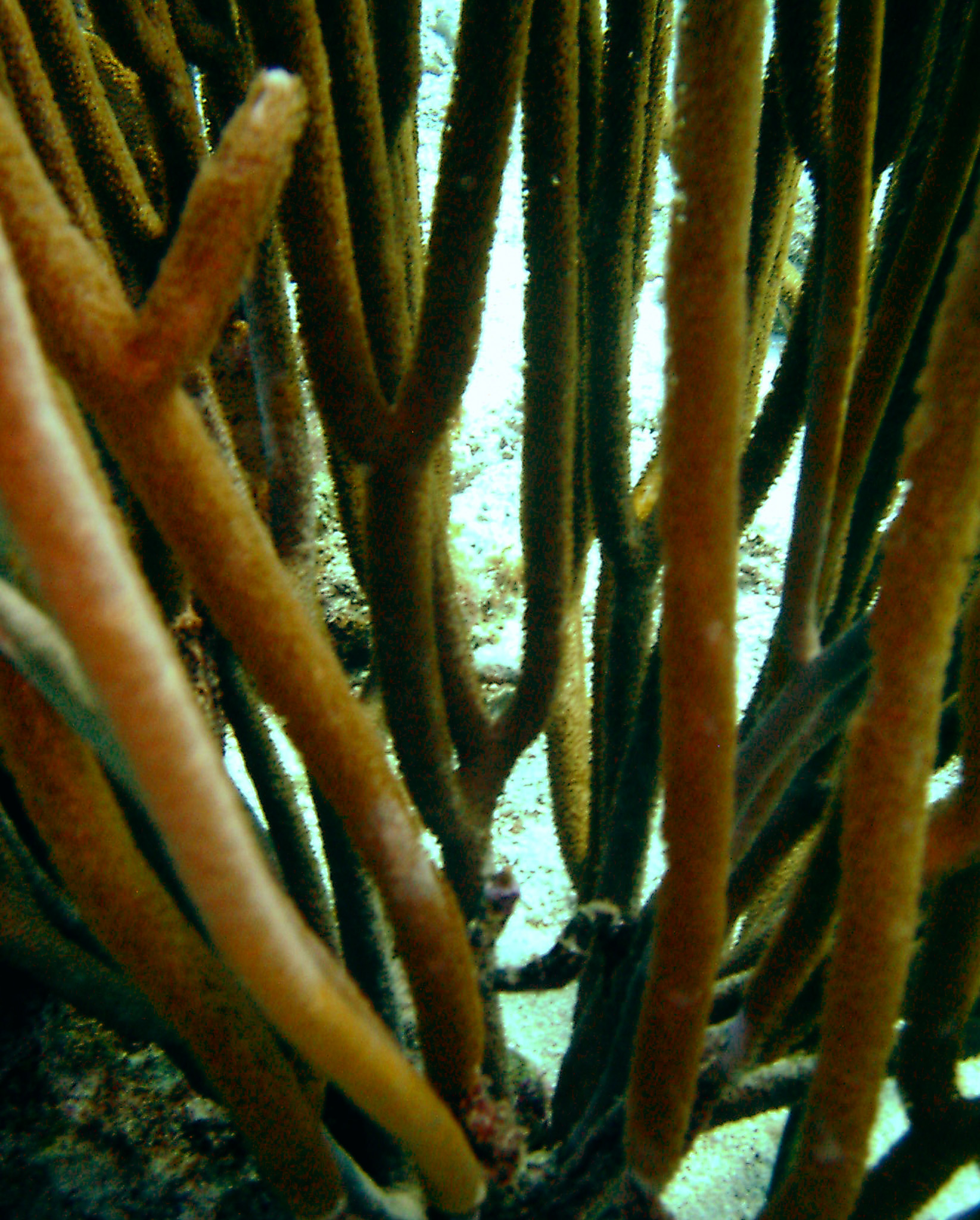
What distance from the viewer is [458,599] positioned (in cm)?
108

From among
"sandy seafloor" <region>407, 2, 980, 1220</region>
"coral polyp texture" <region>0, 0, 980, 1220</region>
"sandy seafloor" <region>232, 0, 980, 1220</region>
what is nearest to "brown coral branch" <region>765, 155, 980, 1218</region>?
"coral polyp texture" <region>0, 0, 980, 1220</region>

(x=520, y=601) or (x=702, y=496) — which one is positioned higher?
(x=520, y=601)

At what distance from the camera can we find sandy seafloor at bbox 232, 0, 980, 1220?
4.97ft

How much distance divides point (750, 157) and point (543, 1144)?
1475mm

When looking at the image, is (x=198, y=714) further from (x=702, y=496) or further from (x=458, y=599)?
(x=458, y=599)

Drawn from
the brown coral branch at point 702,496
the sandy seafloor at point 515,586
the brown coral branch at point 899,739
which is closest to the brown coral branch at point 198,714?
the brown coral branch at point 702,496

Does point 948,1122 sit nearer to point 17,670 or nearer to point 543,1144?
point 543,1144

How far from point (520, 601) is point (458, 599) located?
1.76 m

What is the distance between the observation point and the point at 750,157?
49 cm

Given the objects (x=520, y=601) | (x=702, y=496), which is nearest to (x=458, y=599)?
(x=702, y=496)

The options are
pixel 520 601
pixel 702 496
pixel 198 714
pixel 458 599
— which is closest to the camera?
pixel 198 714

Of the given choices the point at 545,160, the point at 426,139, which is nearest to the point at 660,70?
the point at 545,160

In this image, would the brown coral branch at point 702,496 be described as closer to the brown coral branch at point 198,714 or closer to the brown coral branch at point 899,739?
A: the brown coral branch at point 899,739

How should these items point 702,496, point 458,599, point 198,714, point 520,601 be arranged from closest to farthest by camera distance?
point 198,714
point 702,496
point 458,599
point 520,601
